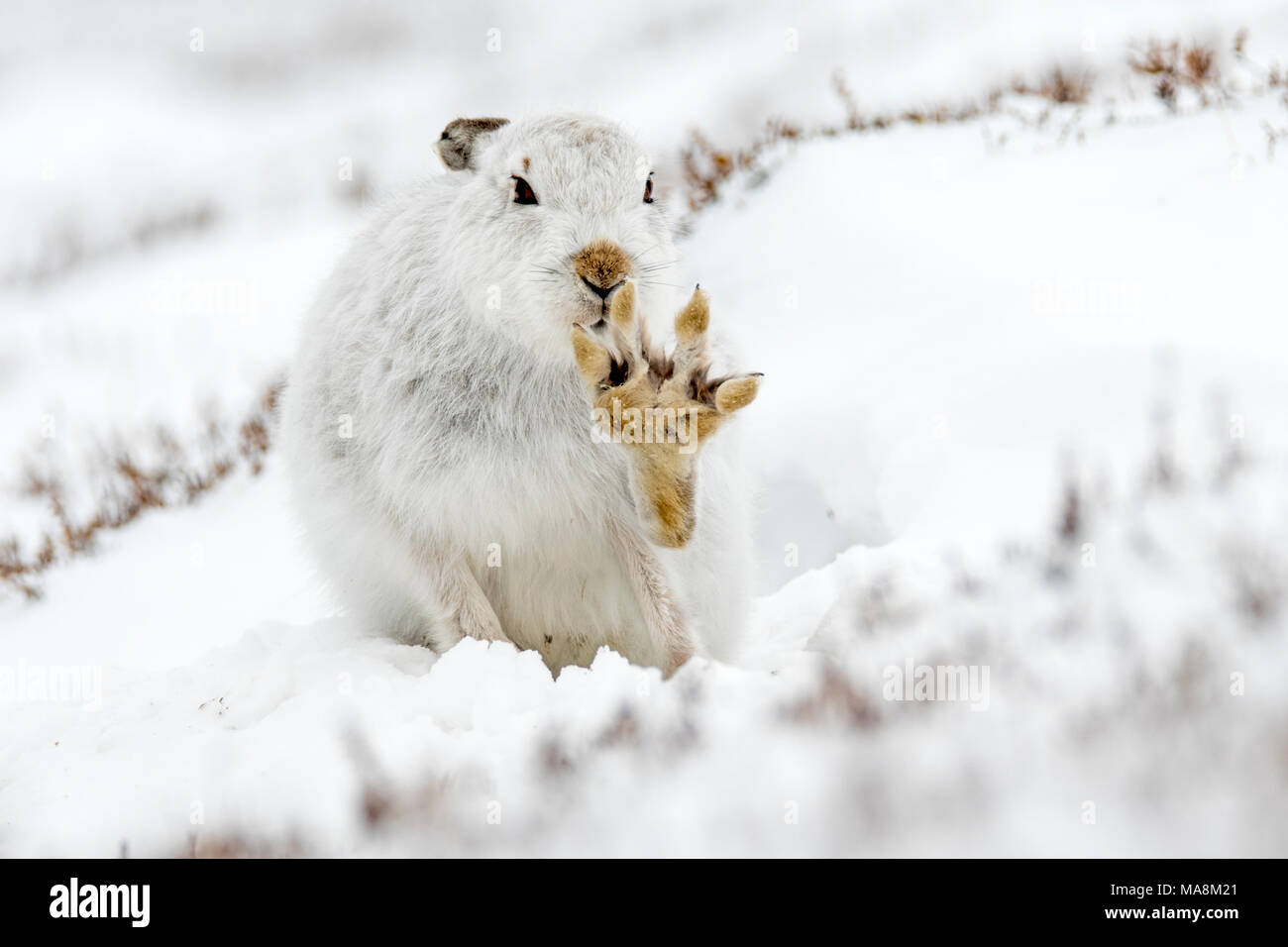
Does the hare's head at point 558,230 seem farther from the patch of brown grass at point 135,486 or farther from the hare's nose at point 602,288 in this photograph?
the patch of brown grass at point 135,486

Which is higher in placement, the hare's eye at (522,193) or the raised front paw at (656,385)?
the hare's eye at (522,193)

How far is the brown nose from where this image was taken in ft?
10.4

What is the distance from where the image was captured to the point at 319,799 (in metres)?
2.28

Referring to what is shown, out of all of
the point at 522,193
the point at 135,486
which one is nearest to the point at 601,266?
the point at 522,193

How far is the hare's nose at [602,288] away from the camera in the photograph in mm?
3160

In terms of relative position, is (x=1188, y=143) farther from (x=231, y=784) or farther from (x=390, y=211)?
(x=231, y=784)

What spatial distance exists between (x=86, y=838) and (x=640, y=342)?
178cm

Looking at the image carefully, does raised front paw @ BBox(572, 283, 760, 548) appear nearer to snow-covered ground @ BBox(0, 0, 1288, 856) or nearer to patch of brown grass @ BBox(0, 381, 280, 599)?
snow-covered ground @ BBox(0, 0, 1288, 856)

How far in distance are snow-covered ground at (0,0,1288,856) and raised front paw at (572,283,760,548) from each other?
2.06 ft

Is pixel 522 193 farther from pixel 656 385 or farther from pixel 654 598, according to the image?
pixel 654 598

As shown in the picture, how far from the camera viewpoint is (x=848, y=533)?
247 inches

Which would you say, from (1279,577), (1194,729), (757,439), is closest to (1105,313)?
(757,439)

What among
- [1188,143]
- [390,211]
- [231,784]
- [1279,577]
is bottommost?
[231,784]

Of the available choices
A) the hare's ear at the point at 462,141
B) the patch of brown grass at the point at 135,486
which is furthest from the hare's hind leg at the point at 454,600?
the patch of brown grass at the point at 135,486
